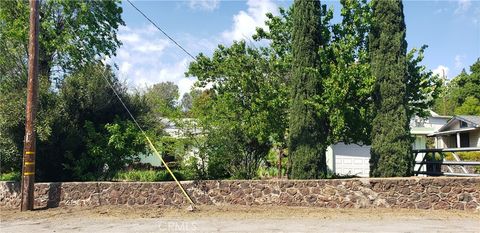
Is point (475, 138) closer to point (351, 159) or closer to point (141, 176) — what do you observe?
point (351, 159)

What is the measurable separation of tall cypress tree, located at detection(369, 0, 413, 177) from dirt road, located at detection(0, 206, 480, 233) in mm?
1741

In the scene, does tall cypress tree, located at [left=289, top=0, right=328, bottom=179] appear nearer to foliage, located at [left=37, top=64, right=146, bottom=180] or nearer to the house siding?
foliage, located at [left=37, top=64, right=146, bottom=180]

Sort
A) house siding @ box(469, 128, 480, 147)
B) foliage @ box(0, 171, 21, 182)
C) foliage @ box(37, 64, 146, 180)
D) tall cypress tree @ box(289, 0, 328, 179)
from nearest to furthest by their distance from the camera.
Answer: tall cypress tree @ box(289, 0, 328, 179)
foliage @ box(37, 64, 146, 180)
foliage @ box(0, 171, 21, 182)
house siding @ box(469, 128, 480, 147)

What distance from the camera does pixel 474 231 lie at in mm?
8109

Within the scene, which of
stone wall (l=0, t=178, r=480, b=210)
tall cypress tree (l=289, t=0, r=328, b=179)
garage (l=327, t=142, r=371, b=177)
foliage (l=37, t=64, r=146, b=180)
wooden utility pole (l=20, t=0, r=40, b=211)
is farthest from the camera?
garage (l=327, t=142, r=371, b=177)

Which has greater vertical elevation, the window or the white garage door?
the window

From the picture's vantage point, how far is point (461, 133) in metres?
32.1

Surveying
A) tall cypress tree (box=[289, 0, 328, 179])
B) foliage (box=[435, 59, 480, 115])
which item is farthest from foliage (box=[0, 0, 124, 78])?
foliage (box=[435, 59, 480, 115])

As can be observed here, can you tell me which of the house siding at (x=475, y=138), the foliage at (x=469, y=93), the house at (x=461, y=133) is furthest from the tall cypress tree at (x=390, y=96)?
the foliage at (x=469, y=93)

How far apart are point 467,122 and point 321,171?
21.4 metres

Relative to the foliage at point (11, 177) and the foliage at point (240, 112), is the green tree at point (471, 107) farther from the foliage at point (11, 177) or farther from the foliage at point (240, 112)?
the foliage at point (11, 177)

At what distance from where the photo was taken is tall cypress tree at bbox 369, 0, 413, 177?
1203 cm

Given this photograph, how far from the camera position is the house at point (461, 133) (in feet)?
96.3

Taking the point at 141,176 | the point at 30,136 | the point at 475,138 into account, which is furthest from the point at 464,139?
the point at 30,136
